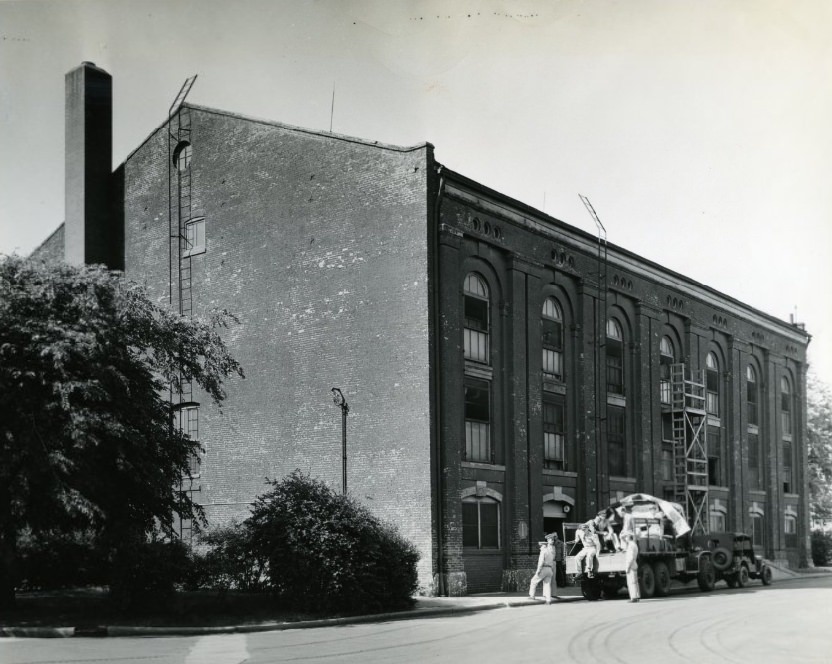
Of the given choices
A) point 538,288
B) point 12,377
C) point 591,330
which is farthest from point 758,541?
point 12,377

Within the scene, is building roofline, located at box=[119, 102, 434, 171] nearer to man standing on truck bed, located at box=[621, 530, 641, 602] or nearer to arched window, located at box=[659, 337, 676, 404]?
man standing on truck bed, located at box=[621, 530, 641, 602]

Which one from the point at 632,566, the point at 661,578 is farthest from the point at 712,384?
the point at 632,566

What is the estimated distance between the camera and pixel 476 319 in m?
30.2

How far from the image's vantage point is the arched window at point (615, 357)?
37719 mm

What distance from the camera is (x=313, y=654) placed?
47.8 feet

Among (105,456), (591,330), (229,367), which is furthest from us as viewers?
(591,330)

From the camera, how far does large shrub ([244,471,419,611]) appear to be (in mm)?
20516

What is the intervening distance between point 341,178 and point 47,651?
57.1 ft

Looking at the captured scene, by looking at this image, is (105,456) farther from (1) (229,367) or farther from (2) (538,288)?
(2) (538,288)

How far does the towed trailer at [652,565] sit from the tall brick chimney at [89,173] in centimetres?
1949

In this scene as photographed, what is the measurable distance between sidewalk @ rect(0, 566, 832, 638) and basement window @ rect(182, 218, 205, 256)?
1441 centimetres

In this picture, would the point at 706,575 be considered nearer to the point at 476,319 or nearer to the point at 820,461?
the point at 476,319

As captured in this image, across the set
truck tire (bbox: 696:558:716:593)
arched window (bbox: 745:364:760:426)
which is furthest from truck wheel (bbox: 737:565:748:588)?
arched window (bbox: 745:364:760:426)

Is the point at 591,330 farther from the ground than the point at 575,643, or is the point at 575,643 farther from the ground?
the point at 591,330
